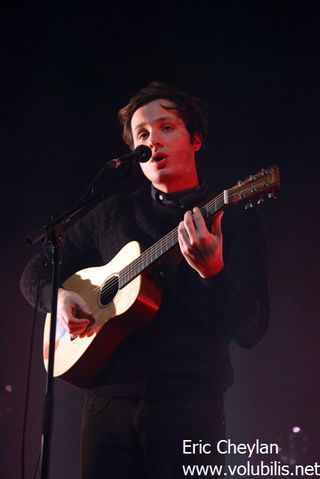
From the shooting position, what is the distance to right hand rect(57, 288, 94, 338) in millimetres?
2182

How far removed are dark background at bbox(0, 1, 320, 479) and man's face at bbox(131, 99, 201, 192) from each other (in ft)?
0.88

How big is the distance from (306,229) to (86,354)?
1.01m

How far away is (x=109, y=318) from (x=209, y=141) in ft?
3.38

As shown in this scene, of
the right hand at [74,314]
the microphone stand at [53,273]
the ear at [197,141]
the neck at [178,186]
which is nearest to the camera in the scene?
the microphone stand at [53,273]

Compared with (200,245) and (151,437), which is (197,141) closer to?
(200,245)

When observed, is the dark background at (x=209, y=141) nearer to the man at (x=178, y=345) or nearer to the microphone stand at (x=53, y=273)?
the man at (x=178, y=345)

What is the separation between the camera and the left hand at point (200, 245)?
6.02ft

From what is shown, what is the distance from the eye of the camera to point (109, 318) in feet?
6.73

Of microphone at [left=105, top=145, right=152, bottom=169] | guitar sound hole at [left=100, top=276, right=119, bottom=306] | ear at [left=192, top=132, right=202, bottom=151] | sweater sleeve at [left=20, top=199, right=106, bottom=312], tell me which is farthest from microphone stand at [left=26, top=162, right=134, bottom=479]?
ear at [left=192, top=132, right=202, bottom=151]

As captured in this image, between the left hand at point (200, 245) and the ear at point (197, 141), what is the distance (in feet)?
2.09

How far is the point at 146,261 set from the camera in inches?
81.0

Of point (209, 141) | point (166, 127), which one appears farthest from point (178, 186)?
point (209, 141)

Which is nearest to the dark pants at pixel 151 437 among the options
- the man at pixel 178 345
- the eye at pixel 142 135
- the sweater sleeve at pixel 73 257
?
the man at pixel 178 345

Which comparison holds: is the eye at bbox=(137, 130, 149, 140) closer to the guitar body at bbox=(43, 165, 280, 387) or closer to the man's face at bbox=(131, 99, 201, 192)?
the man's face at bbox=(131, 99, 201, 192)
